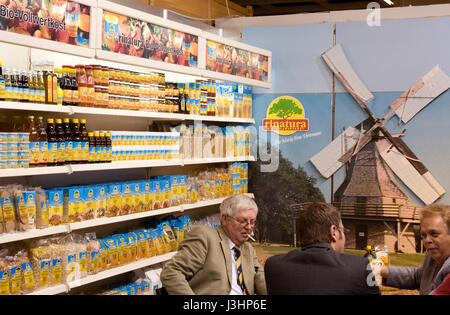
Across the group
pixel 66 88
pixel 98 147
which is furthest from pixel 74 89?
pixel 98 147

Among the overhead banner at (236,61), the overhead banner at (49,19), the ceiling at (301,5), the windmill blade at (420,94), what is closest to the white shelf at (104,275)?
the overhead banner at (49,19)

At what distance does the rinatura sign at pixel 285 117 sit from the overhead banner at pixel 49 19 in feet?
10.3

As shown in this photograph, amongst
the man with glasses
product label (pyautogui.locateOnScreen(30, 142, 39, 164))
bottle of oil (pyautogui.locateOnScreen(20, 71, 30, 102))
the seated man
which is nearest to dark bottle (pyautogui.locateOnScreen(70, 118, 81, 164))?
product label (pyautogui.locateOnScreen(30, 142, 39, 164))

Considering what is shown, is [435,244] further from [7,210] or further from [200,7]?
[200,7]

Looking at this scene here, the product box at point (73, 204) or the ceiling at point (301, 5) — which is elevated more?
the ceiling at point (301, 5)

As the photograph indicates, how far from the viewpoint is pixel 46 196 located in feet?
13.5

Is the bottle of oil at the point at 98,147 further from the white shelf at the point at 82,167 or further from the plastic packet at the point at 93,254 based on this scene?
the plastic packet at the point at 93,254

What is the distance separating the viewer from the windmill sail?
6.39 metres

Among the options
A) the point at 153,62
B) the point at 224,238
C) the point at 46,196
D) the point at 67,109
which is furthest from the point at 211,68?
the point at 224,238

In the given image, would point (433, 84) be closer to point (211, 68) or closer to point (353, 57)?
point (353, 57)

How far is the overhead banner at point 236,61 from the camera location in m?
5.49

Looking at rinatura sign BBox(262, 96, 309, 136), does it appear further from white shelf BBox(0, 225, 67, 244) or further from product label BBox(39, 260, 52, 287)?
product label BBox(39, 260, 52, 287)

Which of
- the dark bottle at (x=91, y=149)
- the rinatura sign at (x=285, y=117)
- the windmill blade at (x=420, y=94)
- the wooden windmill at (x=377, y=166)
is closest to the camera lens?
the dark bottle at (x=91, y=149)

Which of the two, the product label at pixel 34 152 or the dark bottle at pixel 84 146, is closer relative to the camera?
the product label at pixel 34 152
